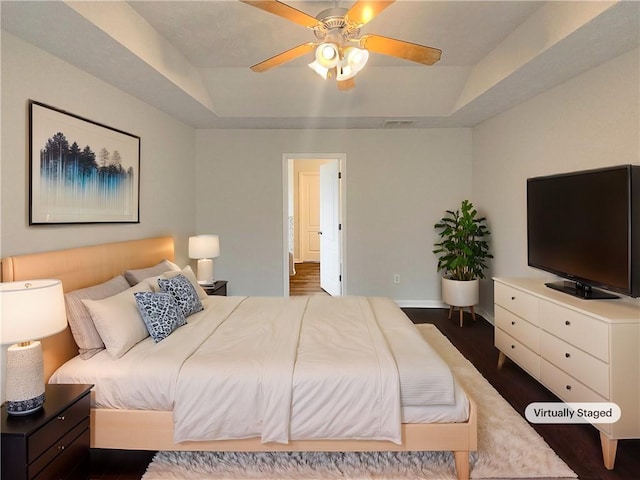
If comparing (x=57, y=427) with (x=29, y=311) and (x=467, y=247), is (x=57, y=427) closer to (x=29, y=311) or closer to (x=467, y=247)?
(x=29, y=311)

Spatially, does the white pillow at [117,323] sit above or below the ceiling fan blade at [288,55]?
below

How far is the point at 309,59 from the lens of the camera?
3.61 meters

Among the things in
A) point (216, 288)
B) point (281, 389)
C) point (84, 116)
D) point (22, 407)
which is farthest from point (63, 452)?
point (216, 288)

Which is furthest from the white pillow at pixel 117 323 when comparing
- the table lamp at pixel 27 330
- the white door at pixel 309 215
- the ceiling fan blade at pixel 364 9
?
the white door at pixel 309 215

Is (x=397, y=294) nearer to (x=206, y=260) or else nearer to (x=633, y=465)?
(x=206, y=260)

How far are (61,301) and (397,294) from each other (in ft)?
13.2

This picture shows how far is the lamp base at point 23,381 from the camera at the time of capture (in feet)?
5.27

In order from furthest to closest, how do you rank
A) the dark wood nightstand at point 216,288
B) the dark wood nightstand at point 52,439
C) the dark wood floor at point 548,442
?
the dark wood nightstand at point 216,288
the dark wood floor at point 548,442
the dark wood nightstand at point 52,439

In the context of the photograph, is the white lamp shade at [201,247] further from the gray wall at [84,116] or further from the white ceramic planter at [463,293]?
the white ceramic planter at [463,293]

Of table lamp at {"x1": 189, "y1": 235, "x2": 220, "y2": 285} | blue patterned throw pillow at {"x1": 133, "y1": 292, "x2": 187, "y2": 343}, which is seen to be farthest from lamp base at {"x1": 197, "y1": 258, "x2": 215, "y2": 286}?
blue patterned throw pillow at {"x1": 133, "y1": 292, "x2": 187, "y2": 343}

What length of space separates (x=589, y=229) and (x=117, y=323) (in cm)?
301

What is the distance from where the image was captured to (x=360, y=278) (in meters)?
5.00

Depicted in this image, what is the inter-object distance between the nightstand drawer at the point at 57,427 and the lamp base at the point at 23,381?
4.2 inches

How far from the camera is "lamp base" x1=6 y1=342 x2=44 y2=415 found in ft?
5.27
